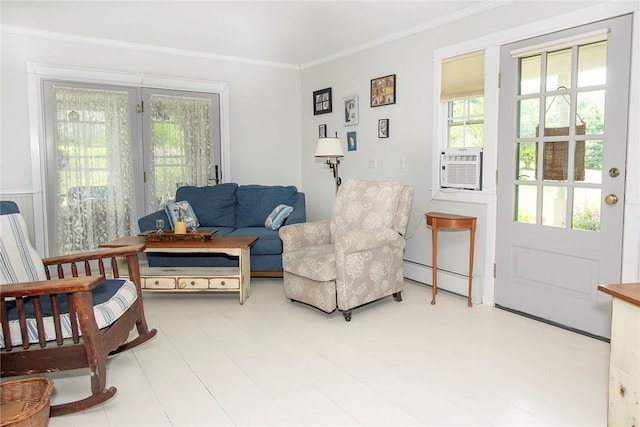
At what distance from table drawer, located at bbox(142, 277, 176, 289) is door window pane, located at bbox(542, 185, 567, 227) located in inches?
111

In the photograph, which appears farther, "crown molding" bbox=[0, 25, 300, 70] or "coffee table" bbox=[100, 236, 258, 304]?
"crown molding" bbox=[0, 25, 300, 70]

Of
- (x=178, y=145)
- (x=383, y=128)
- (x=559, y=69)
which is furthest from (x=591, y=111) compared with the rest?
(x=178, y=145)

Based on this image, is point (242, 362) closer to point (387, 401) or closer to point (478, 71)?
point (387, 401)

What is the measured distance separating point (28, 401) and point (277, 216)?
2.76 metres

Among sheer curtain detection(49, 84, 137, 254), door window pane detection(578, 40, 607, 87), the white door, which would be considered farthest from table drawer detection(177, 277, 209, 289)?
door window pane detection(578, 40, 607, 87)

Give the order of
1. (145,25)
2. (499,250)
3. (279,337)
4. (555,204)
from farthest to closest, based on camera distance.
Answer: (145,25)
(499,250)
(555,204)
(279,337)

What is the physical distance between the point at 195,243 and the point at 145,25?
2.09m

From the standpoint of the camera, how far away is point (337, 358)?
2605 mm

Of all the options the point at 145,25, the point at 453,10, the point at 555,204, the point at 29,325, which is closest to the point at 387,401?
the point at 29,325

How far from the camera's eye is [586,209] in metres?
2.94

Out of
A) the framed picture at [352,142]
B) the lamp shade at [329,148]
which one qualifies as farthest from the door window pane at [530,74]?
the framed picture at [352,142]

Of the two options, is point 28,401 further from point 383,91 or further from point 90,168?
point 383,91

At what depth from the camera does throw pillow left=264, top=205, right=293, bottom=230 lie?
438cm

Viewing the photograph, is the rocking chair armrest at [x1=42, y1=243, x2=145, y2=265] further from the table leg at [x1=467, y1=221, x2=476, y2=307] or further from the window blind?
the window blind
